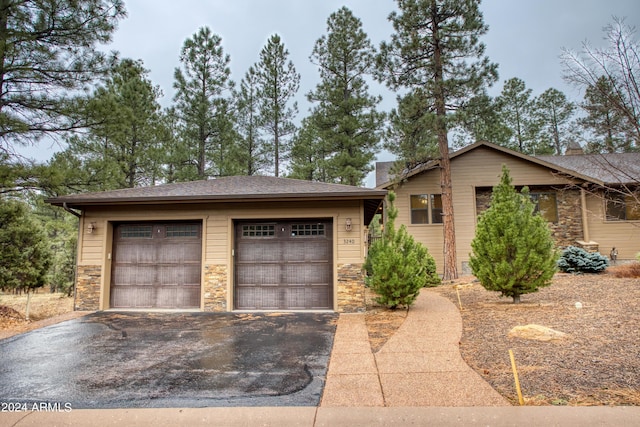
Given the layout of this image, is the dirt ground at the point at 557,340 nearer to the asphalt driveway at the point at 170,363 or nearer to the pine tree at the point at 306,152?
the asphalt driveway at the point at 170,363

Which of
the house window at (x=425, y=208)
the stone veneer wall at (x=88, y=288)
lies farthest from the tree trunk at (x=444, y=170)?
the stone veneer wall at (x=88, y=288)

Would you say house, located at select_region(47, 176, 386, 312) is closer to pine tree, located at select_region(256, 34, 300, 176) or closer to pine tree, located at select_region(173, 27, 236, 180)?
pine tree, located at select_region(173, 27, 236, 180)

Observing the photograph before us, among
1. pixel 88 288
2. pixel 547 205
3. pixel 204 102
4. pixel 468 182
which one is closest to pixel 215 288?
pixel 88 288

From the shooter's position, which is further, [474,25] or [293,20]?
[293,20]

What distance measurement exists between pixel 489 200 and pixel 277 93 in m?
13.1

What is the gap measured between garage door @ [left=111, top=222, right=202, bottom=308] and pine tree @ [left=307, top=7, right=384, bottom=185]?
11.6 m

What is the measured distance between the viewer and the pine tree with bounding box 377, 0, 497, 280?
1314cm

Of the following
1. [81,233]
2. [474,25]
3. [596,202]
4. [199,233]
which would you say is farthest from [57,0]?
[596,202]

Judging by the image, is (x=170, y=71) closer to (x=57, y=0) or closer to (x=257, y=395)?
(x=57, y=0)

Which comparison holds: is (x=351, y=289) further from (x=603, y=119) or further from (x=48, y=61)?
(x=48, y=61)

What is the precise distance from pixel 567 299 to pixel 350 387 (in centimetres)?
665

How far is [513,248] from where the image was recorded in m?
7.43

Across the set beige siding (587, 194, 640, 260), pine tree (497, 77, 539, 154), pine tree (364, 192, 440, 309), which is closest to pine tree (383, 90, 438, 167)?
pine tree (364, 192, 440, 309)

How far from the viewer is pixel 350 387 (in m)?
3.49
